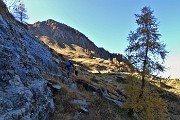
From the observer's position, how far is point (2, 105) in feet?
31.3

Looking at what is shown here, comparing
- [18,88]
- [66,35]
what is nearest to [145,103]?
[18,88]

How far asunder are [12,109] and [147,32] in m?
15.3

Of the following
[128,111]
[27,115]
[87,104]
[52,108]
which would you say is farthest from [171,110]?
[27,115]

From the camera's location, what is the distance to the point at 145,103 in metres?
20.6

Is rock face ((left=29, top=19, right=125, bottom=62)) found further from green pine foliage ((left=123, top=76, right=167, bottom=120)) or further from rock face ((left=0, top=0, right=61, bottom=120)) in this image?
rock face ((left=0, top=0, right=61, bottom=120))

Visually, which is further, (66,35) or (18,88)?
(66,35)

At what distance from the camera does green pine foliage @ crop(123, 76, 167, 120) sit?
66.4ft

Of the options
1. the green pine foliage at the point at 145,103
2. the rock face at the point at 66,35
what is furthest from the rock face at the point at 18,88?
the rock face at the point at 66,35

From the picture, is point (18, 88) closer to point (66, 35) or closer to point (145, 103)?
point (145, 103)

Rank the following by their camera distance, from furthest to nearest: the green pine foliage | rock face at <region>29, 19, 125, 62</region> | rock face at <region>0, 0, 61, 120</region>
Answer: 1. rock face at <region>29, 19, 125, 62</region>
2. the green pine foliage
3. rock face at <region>0, 0, 61, 120</region>

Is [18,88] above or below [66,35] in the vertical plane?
below

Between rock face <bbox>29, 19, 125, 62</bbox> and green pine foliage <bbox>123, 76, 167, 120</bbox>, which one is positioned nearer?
green pine foliage <bbox>123, 76, 167, 120</bbox>

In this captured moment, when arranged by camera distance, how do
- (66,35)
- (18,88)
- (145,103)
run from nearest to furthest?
(18,88) < (145,103) < (66,35)

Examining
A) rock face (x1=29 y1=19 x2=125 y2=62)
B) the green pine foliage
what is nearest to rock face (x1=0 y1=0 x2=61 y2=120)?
the green pine foliage
